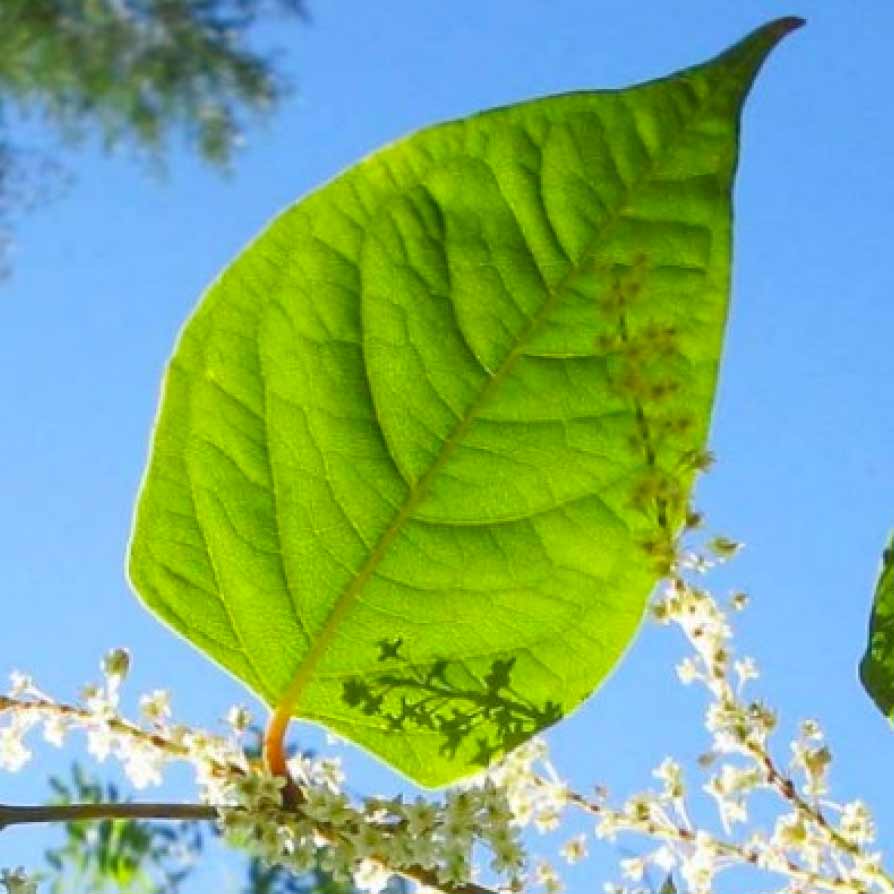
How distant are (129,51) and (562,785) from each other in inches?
332

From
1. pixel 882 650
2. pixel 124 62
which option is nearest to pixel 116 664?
pixel 882 650

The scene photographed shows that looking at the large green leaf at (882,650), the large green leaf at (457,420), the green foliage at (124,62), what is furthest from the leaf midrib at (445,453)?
the green foliage at (124,62)

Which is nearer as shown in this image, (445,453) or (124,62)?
(445,453)

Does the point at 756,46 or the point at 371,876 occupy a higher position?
the point at 756,46

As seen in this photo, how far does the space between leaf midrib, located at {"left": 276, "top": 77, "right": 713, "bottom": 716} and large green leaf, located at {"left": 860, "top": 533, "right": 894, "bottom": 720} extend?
0.15 m

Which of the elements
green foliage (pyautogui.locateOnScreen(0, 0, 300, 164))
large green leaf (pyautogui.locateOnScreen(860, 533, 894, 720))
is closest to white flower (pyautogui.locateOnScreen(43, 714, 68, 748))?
large green leaf (pyautogui.locateOnScreen(860, 533, 894, 720))

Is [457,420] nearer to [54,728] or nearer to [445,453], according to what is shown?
[445,453]

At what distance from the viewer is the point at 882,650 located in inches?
21.2

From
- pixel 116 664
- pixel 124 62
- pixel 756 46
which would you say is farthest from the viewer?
pixel 124 62

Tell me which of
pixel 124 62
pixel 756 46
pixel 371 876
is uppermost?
pixel 124 62

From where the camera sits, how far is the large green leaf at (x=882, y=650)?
535mm

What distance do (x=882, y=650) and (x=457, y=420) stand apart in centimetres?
17

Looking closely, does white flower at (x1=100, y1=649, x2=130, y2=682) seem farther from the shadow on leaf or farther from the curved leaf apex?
the curved leaf apex

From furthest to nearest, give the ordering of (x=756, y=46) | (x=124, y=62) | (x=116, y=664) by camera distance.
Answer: (x=124, y=62) → (x=116, y=664) → (x=756, y=46)
